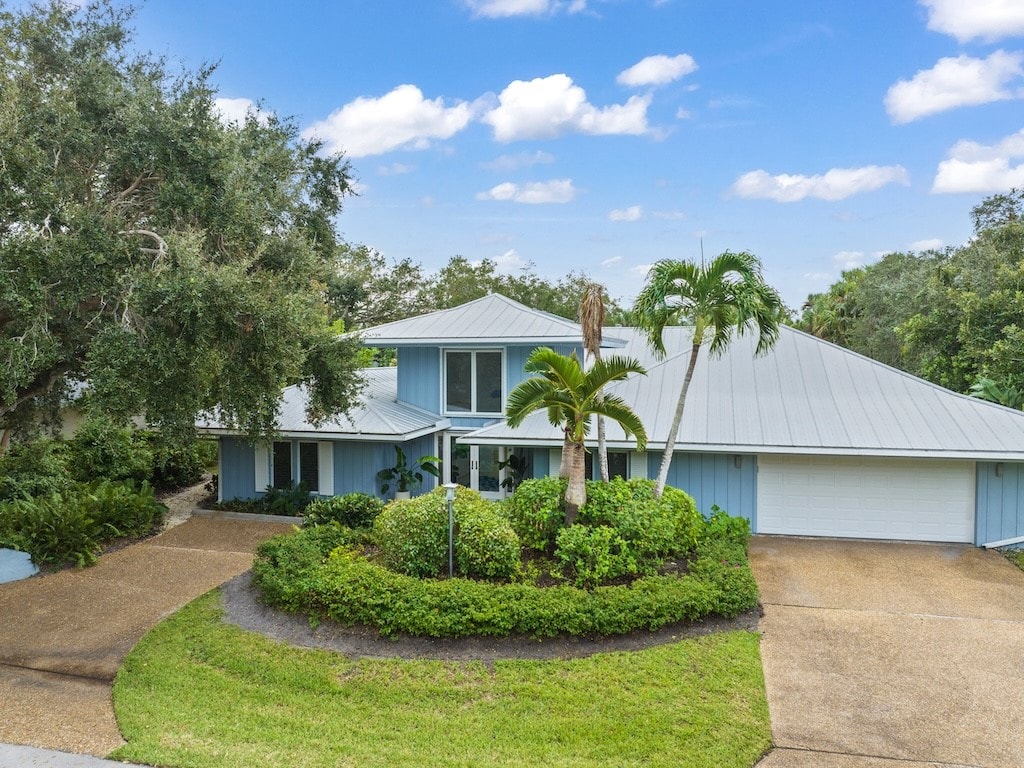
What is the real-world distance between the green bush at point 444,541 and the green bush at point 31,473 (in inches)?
311

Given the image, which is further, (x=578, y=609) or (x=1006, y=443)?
(x=1006, y=443)

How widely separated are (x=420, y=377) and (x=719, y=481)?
7734mm

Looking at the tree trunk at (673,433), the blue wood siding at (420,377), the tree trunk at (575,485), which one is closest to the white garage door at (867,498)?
the tree trunk at (673,433)

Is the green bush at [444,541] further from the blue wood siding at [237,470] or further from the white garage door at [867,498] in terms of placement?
the blue wood siding at [237,470]

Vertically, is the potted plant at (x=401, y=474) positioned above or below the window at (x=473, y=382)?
below

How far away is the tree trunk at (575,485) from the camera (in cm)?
1025

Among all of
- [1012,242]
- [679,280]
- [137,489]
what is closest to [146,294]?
[679,280]

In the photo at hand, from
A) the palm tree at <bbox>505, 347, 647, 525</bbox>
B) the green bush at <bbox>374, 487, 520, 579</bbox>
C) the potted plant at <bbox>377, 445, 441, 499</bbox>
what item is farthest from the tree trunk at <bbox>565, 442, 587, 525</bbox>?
the potted plant at <bbox>377, 445, 441, 499</bbox>

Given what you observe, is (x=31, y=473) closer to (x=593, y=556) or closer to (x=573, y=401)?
(x=573, y=401)

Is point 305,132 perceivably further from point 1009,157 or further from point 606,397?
point 1009,157

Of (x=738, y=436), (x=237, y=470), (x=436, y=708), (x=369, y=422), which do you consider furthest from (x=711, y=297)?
(x=237, y=470)

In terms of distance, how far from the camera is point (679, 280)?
11219 mm

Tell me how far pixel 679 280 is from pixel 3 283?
360 inches

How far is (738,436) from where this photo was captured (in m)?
13.1
